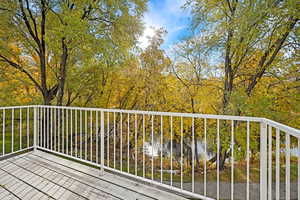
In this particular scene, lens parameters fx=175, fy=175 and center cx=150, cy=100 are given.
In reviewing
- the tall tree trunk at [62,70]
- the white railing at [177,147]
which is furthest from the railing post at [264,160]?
the tall tree trunk at [62,70]

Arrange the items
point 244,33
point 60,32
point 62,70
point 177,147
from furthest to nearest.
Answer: point 177,147
point 62,70
point 244,33
point 60,32

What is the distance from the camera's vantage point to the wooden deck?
215 centimetres

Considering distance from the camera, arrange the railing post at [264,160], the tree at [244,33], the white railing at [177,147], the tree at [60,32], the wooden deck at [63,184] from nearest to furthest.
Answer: the railing post at [264,160], the wooden deck at [63,184], the white railing at [177,147], the tree at [244,33], the tree at [60,32]

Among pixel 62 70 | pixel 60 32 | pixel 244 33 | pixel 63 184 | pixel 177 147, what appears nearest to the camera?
pixel 63 184

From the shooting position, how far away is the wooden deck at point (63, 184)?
2.15 meters

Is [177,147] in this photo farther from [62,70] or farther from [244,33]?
[62,70]

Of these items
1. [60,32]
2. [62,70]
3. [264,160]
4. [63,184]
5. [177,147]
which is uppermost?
[60,32]

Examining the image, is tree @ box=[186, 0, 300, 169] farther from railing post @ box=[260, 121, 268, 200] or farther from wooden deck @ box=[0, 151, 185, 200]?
wooden deck @ box=[0, 151, 185, 200]

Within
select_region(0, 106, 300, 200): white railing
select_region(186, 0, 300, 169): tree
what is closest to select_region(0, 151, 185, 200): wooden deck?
select_region(0, 106, 300, 200): white railing

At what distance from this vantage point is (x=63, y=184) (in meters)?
2.41

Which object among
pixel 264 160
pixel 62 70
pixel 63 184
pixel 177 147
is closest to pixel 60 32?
pixel 62 70

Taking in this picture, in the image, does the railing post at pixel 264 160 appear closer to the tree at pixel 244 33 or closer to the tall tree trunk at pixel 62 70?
the tree at pixel 244 33

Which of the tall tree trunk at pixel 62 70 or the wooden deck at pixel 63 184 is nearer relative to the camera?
the wooden deck at pixel 63 184

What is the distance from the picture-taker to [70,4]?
15.8 feet
